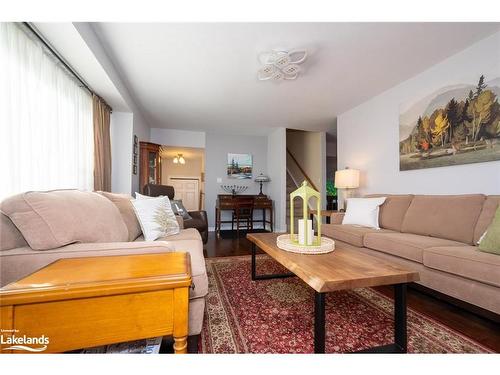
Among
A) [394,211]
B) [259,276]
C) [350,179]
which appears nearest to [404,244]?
[394,211]

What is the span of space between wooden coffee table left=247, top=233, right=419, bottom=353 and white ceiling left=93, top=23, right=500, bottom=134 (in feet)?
5.94

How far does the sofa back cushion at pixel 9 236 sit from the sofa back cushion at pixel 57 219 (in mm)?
48

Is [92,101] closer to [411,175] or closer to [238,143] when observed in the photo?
[238,143]

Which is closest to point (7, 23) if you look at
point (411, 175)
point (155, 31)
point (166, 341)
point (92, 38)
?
point (92, 38)

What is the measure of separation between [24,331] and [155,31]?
6.90 ft

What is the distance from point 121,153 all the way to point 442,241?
12.9 ft

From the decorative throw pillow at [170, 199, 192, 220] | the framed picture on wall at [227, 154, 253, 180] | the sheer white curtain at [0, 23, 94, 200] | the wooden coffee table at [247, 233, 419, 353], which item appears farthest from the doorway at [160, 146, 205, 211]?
the wooden coffee table at [247, 233, 419, 353]

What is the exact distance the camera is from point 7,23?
4.50ft

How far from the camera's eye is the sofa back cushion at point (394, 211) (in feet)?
7.87

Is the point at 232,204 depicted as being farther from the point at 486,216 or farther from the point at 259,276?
the point at 486,216

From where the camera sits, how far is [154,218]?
1.72m

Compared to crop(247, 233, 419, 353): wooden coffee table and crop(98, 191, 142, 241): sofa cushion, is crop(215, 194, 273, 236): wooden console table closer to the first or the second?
crop(98, 191, 142, 241): sofa cushion

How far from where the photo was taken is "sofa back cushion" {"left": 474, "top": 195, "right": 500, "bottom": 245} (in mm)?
1685

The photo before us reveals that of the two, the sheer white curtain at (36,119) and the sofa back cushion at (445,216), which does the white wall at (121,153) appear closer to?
the sheer white curtain at (36,119)
